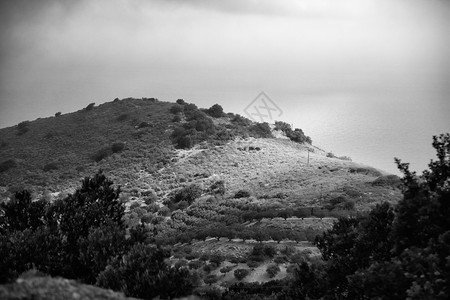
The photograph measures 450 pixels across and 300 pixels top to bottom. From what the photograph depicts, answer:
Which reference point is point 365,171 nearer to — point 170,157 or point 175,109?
point 170,157

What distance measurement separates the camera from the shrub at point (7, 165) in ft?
212

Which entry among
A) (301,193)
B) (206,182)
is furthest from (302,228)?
(206,182)

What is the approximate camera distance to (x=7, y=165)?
65.5m

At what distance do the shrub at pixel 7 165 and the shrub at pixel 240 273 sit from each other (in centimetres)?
5087

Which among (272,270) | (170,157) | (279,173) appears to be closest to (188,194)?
(279,173)

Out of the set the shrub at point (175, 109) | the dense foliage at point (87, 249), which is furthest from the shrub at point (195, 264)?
the shrub at point (175, 109)

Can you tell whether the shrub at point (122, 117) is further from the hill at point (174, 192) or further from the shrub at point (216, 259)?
the shrub at point (216, 259)

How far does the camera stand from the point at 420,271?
12.4 metres

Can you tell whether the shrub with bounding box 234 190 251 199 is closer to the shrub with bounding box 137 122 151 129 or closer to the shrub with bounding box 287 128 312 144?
the shrub with bounding box 137 122 151 129

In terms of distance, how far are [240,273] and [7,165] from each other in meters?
51.8

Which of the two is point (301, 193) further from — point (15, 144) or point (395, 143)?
point (15, 144)

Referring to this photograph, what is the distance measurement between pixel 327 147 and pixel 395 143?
14.7 m

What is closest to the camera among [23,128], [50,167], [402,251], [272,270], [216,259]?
[402,251]

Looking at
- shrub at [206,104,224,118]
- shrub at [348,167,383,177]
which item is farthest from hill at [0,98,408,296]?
shrub at [206,104,224,118]
